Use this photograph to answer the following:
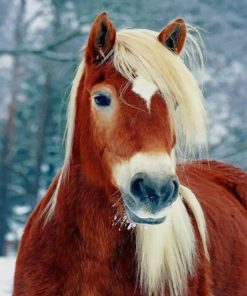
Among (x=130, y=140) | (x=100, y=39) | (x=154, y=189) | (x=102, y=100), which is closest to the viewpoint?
(x=154, y=189)

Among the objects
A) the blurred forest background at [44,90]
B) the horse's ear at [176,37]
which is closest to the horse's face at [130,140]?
the horse's ear at [176,37]

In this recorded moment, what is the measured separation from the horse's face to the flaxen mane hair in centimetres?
6

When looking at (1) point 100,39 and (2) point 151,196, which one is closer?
(2) point 151,196

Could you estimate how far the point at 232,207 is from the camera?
396 cm

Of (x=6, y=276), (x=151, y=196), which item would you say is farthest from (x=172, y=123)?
(x=6, y=276)

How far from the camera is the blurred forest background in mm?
15805

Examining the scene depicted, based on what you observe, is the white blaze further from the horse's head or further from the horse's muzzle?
the horse's muzzle

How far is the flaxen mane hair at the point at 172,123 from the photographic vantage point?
283 cm

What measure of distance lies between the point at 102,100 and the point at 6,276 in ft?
16.7

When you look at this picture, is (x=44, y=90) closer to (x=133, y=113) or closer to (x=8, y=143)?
(x=8, y=143)

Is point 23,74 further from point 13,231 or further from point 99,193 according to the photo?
point 99,193

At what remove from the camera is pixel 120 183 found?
2.68 m

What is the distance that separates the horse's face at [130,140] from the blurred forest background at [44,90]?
12463mm

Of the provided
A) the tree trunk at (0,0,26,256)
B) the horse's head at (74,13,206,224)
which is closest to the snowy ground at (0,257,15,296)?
the horse's head at (74,13,206,224)
